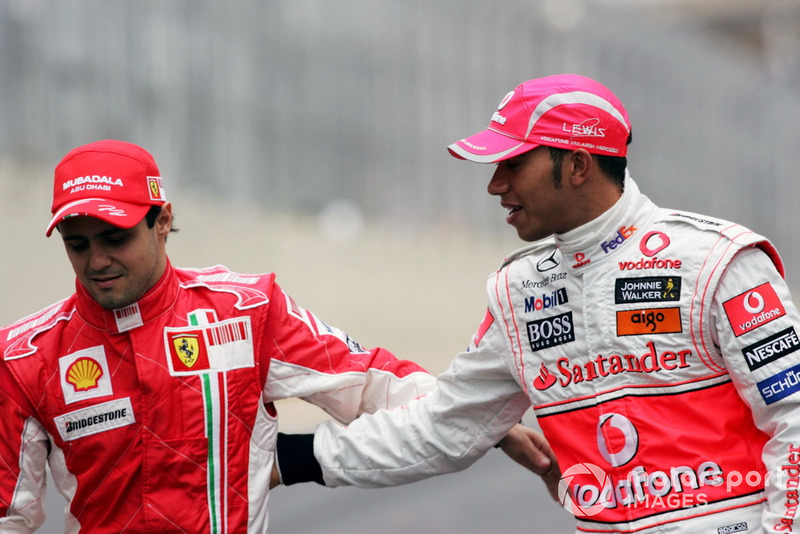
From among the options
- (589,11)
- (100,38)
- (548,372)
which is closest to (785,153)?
(589,11)

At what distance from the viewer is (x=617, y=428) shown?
299cm

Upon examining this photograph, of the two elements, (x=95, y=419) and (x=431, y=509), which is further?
(x=431, y=509)

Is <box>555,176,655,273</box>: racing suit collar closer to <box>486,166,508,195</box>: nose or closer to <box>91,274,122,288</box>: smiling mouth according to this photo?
<box>486,166,508,195</box>: nose

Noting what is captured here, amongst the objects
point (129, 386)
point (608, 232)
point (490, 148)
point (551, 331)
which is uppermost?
point (490, 148)

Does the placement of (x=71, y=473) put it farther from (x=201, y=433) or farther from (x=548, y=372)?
(x=548, y=372)

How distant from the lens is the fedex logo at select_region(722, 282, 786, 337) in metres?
2.77

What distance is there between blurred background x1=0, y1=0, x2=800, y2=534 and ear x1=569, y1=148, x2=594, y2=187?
5.11m

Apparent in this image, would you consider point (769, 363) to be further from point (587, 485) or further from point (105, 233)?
point (105, 233)

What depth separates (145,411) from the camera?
129 inches

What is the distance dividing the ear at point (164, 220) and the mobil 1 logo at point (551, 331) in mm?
1117

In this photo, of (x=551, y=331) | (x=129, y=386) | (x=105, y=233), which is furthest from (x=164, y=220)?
(x=551, y=331)

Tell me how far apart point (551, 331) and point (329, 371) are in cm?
75

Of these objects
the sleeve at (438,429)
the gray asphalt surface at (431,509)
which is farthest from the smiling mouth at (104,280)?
the gray asphalt surface at (431,509)

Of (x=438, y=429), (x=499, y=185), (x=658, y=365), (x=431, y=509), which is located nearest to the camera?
(x=658, y=365)
